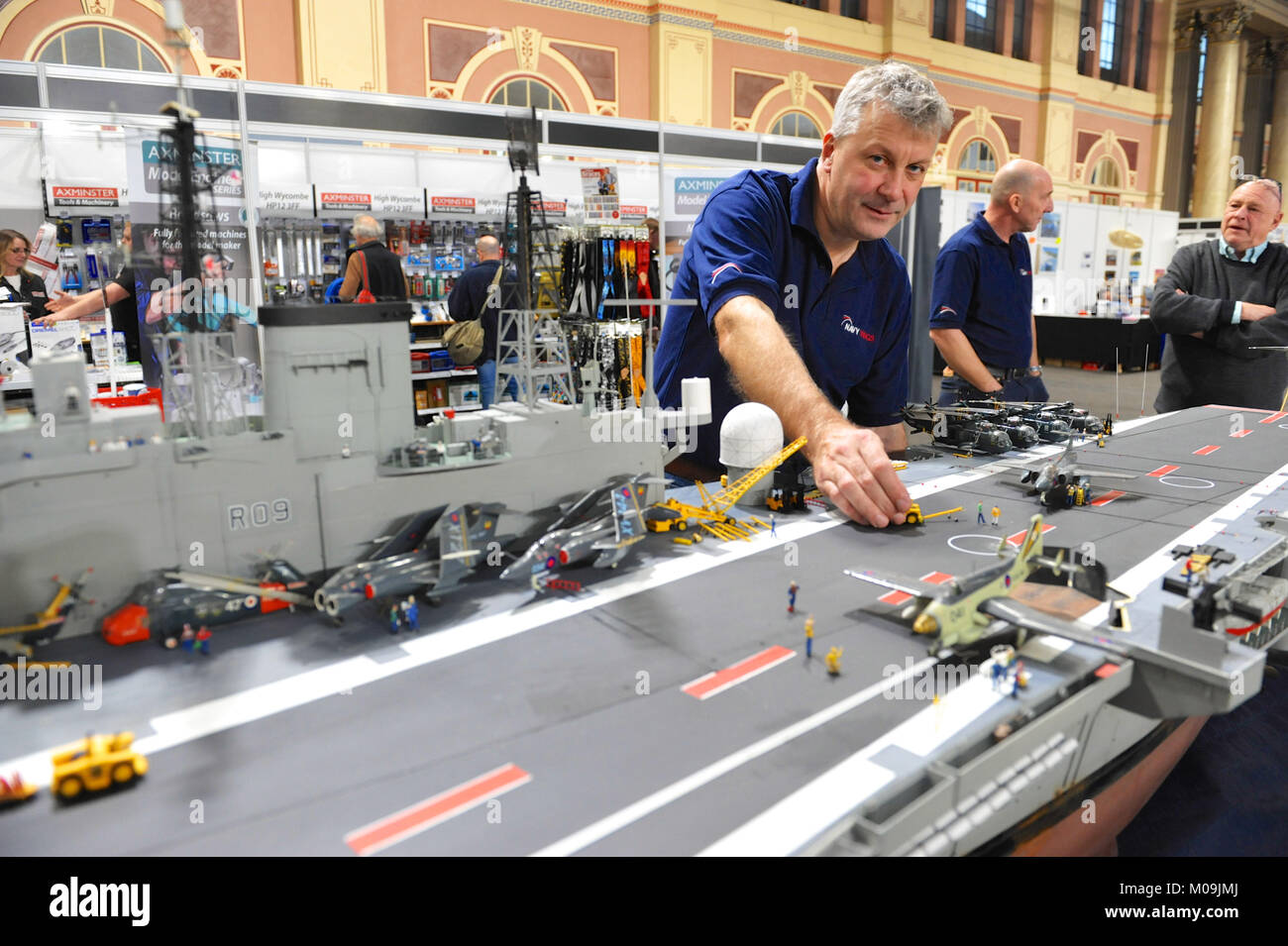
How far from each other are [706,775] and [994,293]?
22.2 ft

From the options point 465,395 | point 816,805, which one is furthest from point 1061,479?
point 465,395

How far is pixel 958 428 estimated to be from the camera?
23.2 feet

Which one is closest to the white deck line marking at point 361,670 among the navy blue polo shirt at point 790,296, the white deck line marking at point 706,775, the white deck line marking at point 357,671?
the white deck line marking at point 357,671

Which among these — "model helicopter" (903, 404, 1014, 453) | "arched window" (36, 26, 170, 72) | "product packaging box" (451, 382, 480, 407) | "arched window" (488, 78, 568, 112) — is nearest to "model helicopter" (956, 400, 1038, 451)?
"model helicopter" (903, 404, 1014, 453)

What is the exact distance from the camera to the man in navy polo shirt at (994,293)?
309 inches

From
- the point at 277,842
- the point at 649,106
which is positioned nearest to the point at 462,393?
the point at 277,842

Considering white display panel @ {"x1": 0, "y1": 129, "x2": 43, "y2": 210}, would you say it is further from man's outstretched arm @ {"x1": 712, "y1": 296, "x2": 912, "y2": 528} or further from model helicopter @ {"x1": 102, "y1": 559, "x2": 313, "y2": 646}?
man's outstretched arm @ {"x1": 712, "y1": 296, "x2": 912, "y2": 528}

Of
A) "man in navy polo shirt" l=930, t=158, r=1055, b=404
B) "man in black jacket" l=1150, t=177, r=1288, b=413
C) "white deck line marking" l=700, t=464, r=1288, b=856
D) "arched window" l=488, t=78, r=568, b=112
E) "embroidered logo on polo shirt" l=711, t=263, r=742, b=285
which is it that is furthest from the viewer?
"arched window" l=488, t=78, r=568, b=112

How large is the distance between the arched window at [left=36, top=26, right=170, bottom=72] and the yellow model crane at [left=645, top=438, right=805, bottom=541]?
1510 cm

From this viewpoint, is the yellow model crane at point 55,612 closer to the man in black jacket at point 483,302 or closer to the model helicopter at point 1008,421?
the model helicopter at point 1008,421

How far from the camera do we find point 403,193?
12359mm

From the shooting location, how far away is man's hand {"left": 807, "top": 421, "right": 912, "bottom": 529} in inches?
182

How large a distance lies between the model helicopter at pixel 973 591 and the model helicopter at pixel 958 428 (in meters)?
3.01
